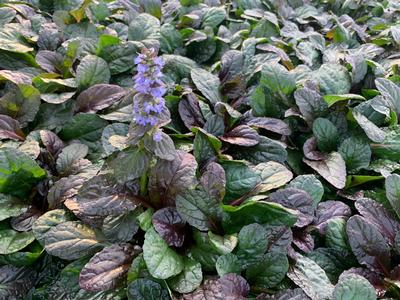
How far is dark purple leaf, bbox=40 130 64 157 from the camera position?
2385 mm

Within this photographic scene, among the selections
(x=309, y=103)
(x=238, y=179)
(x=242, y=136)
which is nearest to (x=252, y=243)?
(x=238, y=179)

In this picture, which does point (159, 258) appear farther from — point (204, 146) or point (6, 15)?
point (6, 15)

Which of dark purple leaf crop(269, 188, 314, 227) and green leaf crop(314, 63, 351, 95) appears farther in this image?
green leaf crop(314, 63, 351, 95)

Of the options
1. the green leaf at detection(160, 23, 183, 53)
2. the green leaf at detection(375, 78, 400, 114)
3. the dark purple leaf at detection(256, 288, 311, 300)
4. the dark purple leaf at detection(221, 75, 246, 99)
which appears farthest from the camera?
the green leaf at detection(160, 23, 183, 53)

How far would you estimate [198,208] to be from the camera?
201 centimetres

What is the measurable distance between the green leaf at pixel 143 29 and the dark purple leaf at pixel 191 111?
0.71 m

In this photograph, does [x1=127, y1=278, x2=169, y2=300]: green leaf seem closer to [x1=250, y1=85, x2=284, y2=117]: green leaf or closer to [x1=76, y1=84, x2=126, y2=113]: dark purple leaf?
[x1=76, y1=84, x2=126, y2=113]: dark purple leaf

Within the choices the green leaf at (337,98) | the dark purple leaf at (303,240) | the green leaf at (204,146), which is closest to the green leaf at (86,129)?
the green leaf at (204,146)

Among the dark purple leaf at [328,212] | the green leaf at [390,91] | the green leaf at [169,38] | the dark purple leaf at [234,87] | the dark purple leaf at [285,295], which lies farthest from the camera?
the green leaf at [169,38]

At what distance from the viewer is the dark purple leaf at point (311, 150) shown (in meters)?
2.46

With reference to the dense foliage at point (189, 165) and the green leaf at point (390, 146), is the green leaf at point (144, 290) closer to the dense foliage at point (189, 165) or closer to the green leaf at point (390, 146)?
the dense foliage at point (189, 165)

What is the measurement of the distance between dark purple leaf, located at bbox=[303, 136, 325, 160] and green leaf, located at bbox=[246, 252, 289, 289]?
2.32ft

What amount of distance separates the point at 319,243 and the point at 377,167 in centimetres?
58

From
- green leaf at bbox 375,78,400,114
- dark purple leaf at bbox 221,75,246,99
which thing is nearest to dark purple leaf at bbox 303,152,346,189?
green leaf at bbox 375,78,400,114
